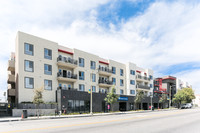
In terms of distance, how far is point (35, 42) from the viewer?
109 ft

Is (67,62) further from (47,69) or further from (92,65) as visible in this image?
(92,65)

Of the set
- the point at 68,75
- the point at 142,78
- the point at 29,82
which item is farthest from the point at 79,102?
the point at 142,78

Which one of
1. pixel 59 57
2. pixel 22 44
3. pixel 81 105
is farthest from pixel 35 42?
pixel 81 105

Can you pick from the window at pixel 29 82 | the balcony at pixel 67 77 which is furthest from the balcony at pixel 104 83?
the window at pixel 29 82

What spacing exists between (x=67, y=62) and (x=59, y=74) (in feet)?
9.74

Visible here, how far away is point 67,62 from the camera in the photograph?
36.8 metres

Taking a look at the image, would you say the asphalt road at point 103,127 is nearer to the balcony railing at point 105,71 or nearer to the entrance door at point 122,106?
the balcony railing at point 105,71

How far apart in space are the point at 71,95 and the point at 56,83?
12.6 ft

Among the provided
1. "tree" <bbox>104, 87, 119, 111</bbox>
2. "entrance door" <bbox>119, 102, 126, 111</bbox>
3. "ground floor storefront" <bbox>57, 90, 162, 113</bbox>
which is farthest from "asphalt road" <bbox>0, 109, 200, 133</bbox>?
"entrance door" <bbox>119, 102, 126, 111</bbox>

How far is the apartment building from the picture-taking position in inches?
1237

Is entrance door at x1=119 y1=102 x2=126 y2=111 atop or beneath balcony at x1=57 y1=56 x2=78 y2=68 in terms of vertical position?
beneath

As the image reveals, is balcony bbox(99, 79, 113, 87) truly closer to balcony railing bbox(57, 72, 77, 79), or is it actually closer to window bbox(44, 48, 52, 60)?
balcony railing bbox(57, 72, 77, 79)

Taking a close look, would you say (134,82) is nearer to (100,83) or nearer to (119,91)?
(119,91)

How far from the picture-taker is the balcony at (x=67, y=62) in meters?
35.9
